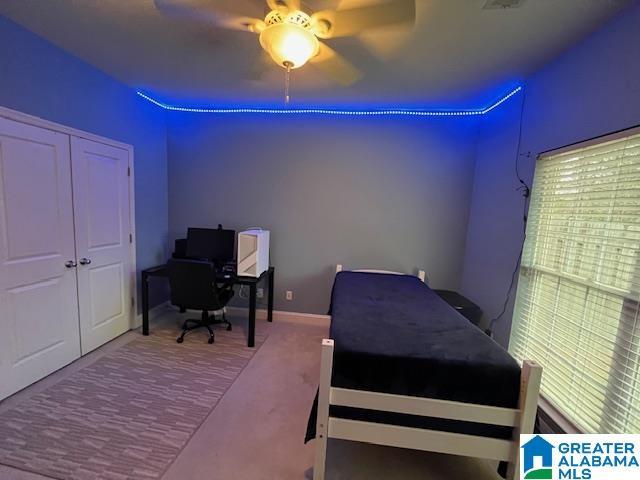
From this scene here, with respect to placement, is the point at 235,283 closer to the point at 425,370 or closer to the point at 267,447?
the point at 267,447

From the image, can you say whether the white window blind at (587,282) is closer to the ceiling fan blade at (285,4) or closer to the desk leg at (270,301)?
the ceiling fan blade at (285,4)

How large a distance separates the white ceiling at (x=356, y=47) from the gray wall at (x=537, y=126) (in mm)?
145

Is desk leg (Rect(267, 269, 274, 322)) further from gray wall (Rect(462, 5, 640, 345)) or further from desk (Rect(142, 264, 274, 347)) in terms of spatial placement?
gray wall (Rect(462, 5, 640, 345))

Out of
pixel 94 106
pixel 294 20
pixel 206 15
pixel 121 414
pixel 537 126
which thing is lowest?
pixel 121 414

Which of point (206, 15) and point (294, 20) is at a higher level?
point (206, 15)

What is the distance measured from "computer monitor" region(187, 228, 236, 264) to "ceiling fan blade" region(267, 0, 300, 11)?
2.35m

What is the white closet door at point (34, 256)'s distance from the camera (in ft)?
6.26

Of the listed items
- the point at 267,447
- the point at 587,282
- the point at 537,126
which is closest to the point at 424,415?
the point at 267,447

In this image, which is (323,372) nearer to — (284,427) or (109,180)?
(284,427)

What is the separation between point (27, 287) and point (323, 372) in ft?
7.59

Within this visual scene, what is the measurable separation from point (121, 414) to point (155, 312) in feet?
→ 5.66

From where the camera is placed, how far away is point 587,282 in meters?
1.62

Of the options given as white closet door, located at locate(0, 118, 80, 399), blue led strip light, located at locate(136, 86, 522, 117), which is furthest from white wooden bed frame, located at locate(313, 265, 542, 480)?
blue led strip light, located at locate(136, 86, 522, 117)

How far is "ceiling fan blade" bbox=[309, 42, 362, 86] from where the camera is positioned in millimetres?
1950
